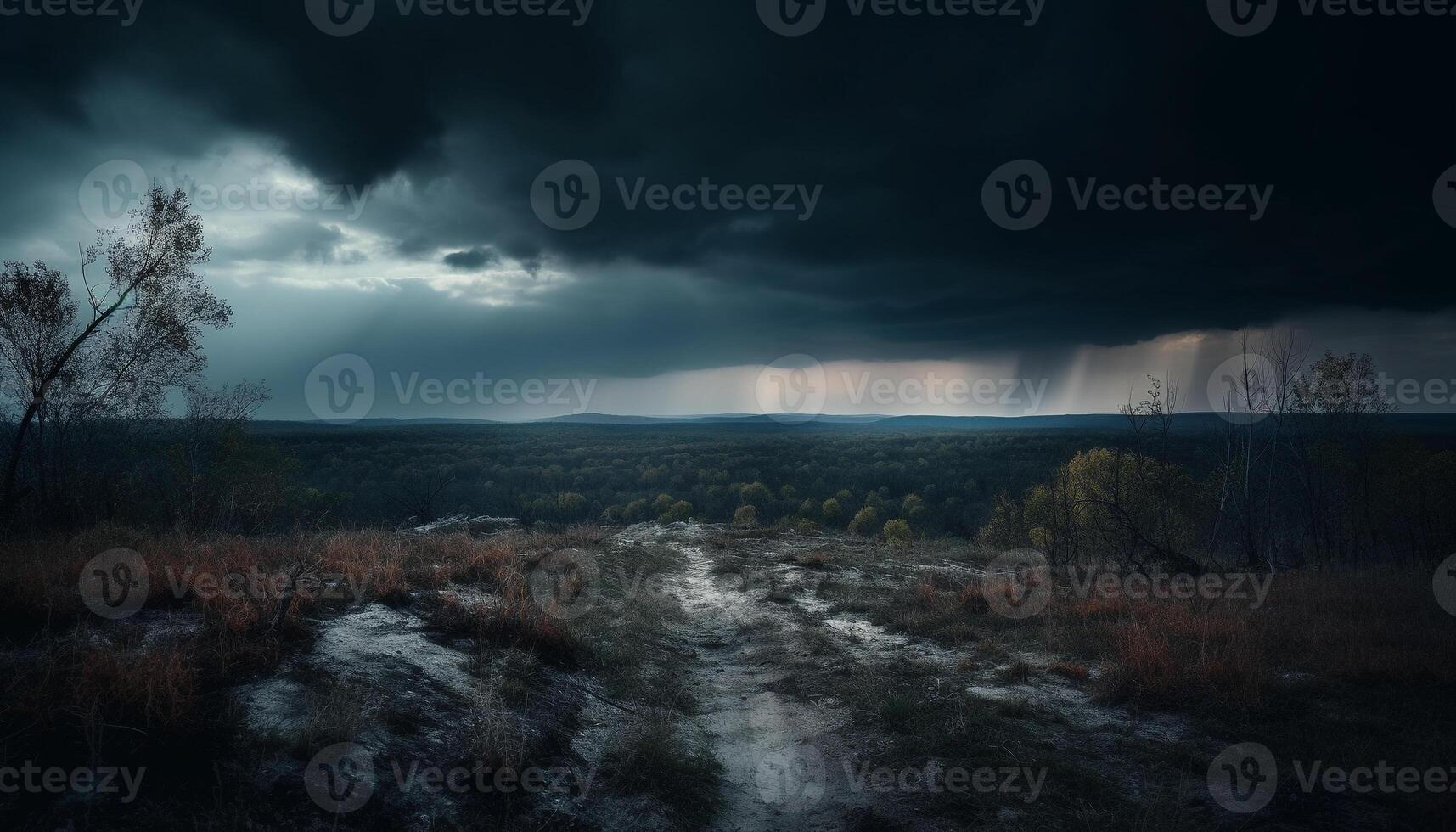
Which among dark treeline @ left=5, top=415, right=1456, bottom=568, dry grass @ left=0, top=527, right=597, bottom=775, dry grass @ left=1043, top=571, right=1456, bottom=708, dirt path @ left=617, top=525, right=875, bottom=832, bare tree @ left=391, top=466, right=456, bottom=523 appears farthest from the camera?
bare tree @ left=391, top=466, right=456, bottom=523

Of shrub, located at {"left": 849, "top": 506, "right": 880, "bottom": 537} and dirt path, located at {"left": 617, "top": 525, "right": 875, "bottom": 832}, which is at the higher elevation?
dirt path, located at {"left": 617, "top": 525, "right": 875, "bottom": 832}

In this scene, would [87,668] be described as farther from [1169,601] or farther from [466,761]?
[1169,601]

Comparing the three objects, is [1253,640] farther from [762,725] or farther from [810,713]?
[762,725]

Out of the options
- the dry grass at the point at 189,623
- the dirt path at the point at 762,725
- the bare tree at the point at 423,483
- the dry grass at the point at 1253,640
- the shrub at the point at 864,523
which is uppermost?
the dry grass at the point at 189,623

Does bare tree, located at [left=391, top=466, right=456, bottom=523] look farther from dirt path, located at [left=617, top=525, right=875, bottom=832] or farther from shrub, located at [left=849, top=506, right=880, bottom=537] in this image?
shrub, located at [left=849, top=506, right=880, bottom=537]

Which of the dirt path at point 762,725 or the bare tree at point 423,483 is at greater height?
the dirt path at point 762,725

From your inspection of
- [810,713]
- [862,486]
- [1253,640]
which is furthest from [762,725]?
[862,486]

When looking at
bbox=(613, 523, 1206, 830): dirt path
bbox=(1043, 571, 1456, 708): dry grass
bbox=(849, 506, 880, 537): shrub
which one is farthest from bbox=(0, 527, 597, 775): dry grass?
bbox=(849, 506, 880, 537): shrub

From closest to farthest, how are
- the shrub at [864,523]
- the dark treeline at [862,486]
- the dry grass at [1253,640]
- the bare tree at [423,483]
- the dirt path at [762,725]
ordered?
the dirt path at [762,725]
the dry grass at [1253,640]
the dark treeline at [862,486]
the bare tree at [423,483]
the shrub at [864,523]

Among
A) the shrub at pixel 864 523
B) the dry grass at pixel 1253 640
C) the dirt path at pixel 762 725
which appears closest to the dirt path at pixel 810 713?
the dirt path at pixel 762 725

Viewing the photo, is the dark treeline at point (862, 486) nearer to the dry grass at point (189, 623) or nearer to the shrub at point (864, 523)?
the shrub at point (864, 523)

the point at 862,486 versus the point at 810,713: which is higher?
the point at 810,713

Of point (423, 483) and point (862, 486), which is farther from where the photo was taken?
point (862, 486)

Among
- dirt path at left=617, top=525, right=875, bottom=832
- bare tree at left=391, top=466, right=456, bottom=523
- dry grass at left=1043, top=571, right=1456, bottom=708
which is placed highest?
dry grass at left=1043, top=571, right=1456, bottom=708
